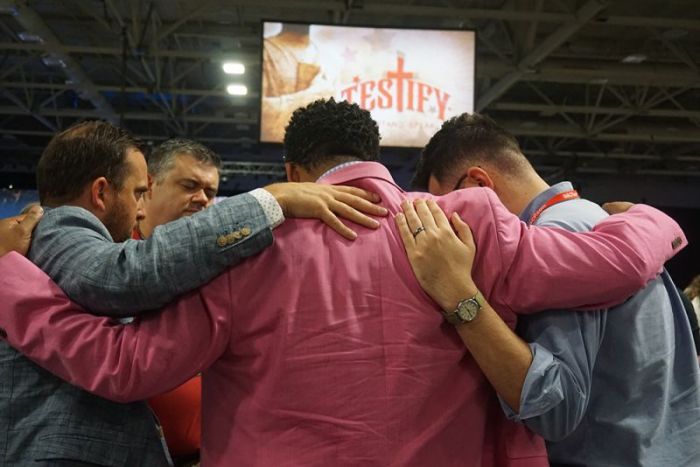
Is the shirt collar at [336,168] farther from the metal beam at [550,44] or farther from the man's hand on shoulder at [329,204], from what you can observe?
the metal beam at [550,44]

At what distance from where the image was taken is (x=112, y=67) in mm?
10625

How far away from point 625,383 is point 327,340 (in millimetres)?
627

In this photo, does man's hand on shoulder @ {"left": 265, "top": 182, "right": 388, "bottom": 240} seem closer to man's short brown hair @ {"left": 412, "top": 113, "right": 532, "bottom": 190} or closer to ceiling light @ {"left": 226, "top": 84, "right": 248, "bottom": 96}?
man's short brown hair @ {"left": 412, "top": 113, "right": 532, "bottom": 190}

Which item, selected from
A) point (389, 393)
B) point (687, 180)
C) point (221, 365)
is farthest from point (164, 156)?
point (687, 180)

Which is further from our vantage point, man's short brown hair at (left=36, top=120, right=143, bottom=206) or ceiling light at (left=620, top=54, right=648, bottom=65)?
ceiling light at (left=620, top=54, right=648, bottom=65)

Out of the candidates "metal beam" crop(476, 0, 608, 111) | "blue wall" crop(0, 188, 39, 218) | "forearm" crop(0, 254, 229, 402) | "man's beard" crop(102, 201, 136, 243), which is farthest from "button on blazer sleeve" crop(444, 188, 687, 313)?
"blue wall" crop(0, 188, 39, 218)

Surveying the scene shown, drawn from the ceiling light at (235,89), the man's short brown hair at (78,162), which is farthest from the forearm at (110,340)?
the ceiling light at (235,89)

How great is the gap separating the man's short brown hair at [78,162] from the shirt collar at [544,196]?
0.95 meters

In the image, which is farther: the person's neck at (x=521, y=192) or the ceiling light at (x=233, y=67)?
the ceiling light at (x=233, y=67)

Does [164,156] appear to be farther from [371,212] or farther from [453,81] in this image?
[453,81]

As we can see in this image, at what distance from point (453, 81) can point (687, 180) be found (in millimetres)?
12274

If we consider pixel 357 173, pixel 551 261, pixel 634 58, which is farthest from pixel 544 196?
pixel 634 58

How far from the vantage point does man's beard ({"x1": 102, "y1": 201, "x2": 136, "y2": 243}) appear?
1652 mm

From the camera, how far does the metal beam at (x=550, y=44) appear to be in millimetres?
7305
